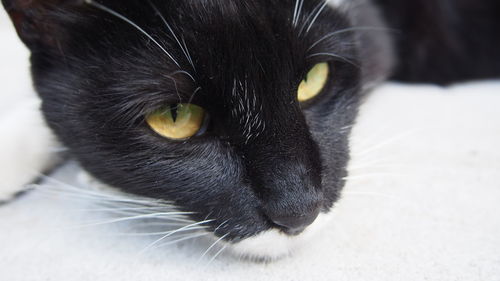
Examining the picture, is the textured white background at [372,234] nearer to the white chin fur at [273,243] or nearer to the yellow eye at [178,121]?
the white chin fur at [273,243]

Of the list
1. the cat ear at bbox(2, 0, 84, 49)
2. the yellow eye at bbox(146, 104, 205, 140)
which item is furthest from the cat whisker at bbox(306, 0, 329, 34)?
the cat ear at bbox(2, 0, 84, 49)

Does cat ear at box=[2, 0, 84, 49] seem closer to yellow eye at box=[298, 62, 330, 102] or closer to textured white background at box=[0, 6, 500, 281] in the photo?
textured white background at box=[0, 6, 500, 281]

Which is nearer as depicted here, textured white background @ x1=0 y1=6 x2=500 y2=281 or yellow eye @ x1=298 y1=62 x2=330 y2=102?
textured white background @ x1=0 y1=6 x2=500 y2=281

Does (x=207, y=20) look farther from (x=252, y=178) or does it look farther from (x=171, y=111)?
(x=252, y=178)

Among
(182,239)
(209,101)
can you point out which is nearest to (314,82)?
(209,101)

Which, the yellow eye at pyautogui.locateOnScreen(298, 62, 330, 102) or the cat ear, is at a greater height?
the cat ear

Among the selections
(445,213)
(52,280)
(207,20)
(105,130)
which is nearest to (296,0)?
(207,20)

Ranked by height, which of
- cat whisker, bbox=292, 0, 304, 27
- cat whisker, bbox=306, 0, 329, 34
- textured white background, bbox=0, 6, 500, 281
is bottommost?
textured white background, bbox=0, 6, 500, 281
